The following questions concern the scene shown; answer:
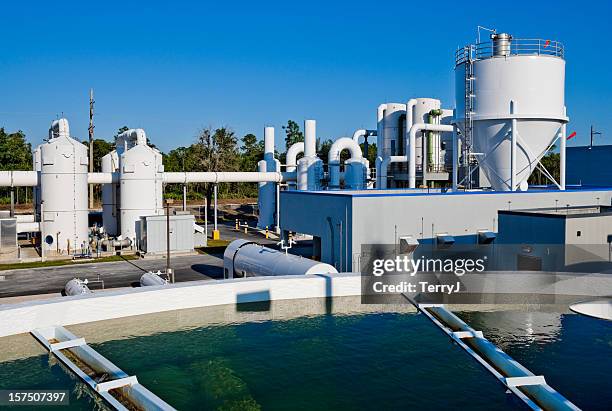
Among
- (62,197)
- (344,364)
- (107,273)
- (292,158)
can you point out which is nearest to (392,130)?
(292,158)

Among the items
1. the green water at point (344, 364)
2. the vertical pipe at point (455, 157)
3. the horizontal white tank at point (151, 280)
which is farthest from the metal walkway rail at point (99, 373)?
the vertical pipe at point (455, 157)

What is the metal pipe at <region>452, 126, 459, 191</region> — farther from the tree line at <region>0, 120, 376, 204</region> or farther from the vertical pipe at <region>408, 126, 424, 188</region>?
the tree line at <region>0, 120, 376, 204</region>

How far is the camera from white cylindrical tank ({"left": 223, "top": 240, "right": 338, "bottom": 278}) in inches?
936

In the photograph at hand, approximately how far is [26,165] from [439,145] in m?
53.0

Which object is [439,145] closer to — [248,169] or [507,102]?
[507,102]

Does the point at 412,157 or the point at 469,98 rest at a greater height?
the point at 469,98

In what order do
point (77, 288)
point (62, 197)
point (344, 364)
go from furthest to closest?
1. point (62, 197)
2. point (77, 288)
3. point (344, 364)

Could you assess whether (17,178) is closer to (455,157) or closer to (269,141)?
(269,141)

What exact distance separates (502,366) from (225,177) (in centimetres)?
3006

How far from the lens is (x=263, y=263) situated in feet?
82.3

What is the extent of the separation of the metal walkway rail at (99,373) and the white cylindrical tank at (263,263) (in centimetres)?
873

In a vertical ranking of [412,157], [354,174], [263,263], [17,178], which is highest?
[412,157]

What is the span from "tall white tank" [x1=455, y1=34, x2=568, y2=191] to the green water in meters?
13.4

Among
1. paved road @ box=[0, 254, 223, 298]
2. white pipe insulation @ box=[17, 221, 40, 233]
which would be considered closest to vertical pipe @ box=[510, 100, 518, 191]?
paved road @ box=[0, 254, 223, 298]
